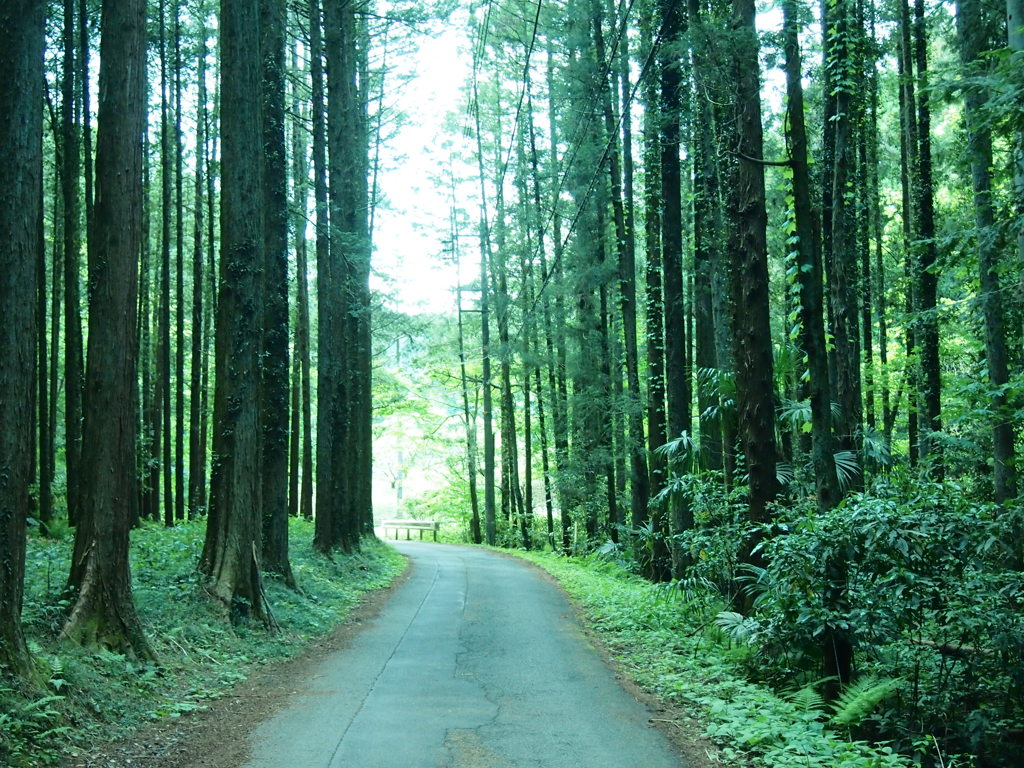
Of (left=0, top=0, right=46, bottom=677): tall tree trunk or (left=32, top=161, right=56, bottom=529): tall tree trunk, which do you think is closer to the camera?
(left=0, top=0, right=46, bottom=677): tall tree trunk

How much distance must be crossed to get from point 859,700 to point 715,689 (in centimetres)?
149

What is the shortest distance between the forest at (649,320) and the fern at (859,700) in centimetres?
9

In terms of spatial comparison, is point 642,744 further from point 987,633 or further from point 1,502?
point 1,502

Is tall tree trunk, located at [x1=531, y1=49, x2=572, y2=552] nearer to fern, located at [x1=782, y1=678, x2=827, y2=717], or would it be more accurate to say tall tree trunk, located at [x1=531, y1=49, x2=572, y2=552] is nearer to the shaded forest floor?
the shaded forest floor

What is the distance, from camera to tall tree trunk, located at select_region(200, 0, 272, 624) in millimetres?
10781

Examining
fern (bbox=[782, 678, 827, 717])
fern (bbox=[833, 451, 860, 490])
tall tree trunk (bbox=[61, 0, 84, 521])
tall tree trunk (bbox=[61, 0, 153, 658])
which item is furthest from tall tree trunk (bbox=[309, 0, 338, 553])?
fern (bbox=[782, 678, 827, 717])

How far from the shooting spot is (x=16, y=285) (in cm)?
608

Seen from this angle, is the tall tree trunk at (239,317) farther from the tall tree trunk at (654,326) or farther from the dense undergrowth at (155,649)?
the tall tree trunk at (654,326)

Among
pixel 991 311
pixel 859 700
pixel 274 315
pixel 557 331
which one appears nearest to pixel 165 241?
pixel 274 315

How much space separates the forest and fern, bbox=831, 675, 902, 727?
0.09 metres

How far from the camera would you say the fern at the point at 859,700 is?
6805 mm

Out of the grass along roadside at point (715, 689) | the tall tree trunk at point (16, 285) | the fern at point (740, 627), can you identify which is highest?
the tall tree trunk at point (16, 285)

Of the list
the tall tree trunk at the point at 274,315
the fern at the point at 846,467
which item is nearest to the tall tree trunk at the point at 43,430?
the tall tree trunk at the point at 274,315

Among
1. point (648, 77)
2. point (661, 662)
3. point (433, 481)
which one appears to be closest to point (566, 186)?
point (648, 77)
